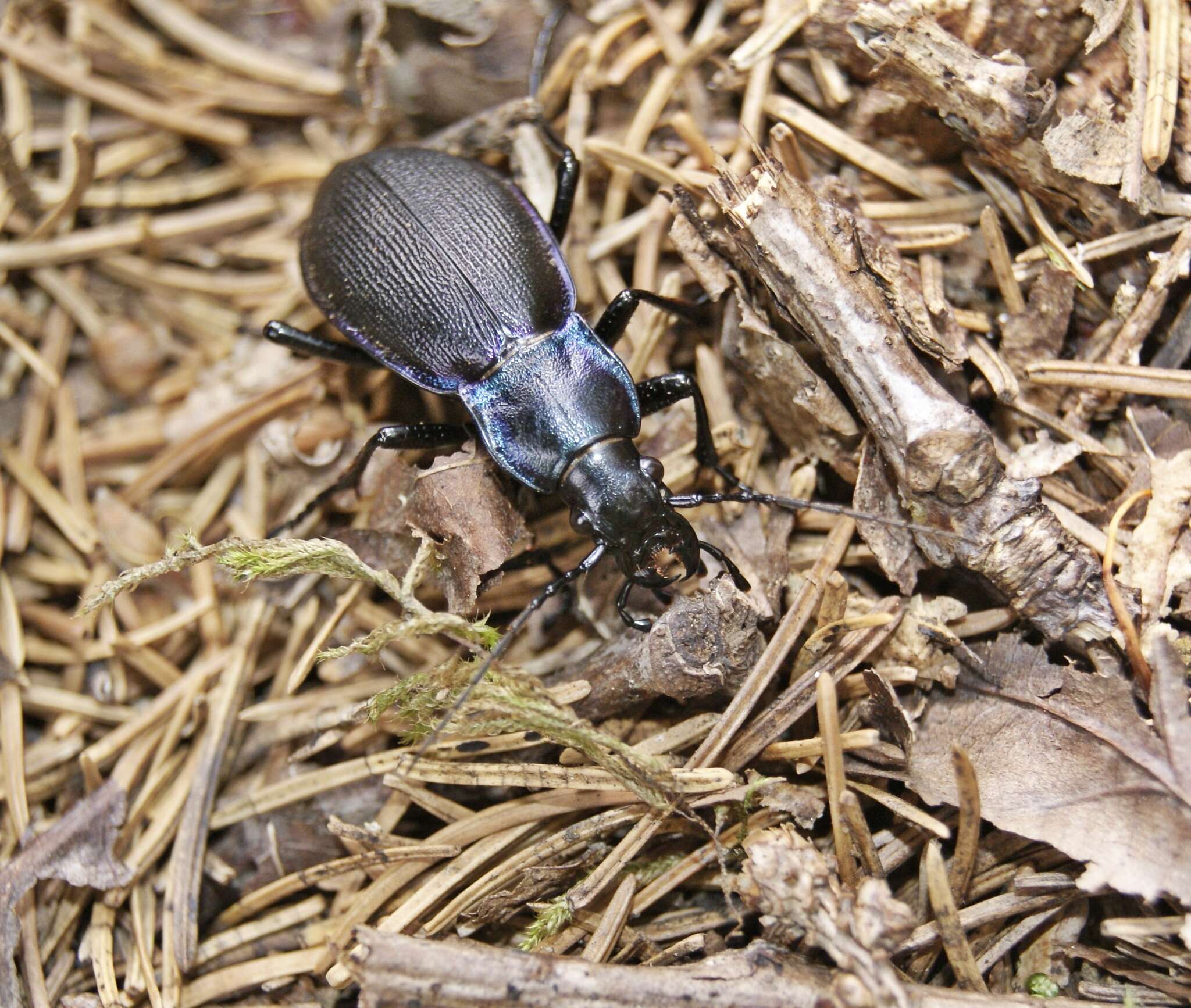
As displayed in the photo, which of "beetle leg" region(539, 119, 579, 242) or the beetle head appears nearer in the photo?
the beetle head

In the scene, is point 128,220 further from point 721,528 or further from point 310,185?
point 721,528

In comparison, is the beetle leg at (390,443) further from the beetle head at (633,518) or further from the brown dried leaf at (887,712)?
→ the brown dried leaf at (887,712)

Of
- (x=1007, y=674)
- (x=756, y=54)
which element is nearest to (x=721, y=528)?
(x=1007, y=674)

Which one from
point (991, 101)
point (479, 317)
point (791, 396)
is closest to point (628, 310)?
point (479, 317)

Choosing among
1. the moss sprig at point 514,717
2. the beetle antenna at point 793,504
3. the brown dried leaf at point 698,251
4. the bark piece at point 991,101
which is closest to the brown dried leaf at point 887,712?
the beetle antenna at point 793,504

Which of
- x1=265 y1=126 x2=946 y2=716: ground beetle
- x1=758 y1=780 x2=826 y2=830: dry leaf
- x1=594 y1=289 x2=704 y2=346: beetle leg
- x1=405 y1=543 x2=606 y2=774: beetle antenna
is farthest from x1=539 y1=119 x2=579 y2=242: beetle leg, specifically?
x1=758 y1=780 x2=826 y2=830: dry leaf

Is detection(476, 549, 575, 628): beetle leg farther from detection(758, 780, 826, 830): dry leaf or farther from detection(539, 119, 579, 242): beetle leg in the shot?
detection(539, 119, 579, 242): beetle leg
